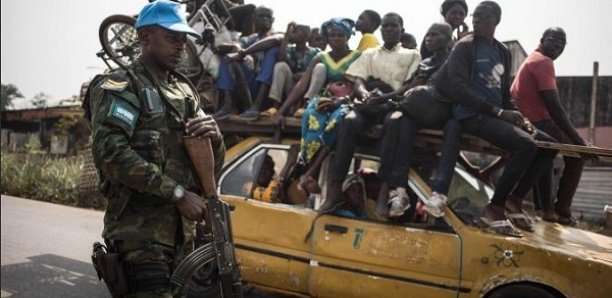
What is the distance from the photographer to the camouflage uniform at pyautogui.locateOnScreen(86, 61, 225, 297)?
2.01 m

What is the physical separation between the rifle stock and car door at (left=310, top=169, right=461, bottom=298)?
4.51 feet

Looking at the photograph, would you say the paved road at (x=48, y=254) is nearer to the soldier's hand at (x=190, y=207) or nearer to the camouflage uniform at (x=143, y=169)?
the camouflage uniform at (x=143, y=169)

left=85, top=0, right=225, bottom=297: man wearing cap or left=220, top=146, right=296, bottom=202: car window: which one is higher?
left=85, top=0, right=225, bottom=297: man wearing cap

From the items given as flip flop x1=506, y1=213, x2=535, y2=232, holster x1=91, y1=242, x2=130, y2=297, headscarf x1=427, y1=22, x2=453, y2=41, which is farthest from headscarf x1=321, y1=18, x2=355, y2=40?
holster x1=91, y1=242, x2=130, y2=297

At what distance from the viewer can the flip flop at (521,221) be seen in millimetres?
3514

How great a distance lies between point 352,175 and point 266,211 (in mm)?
752

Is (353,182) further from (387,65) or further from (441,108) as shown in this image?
(387,65)

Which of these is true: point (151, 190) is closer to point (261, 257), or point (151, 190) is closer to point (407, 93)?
point (261, 257)

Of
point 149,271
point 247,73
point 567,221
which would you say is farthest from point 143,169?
point 567,221

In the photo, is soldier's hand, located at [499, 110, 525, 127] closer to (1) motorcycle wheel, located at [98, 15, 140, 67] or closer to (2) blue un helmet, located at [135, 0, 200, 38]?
(2) blue un helmet, located at [135, 0, 200, 38]

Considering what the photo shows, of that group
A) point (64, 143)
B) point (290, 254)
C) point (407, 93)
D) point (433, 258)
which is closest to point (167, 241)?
point (290, 254)

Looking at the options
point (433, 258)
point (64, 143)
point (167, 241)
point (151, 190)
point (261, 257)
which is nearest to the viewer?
point (151, 190)

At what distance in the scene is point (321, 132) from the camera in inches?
154

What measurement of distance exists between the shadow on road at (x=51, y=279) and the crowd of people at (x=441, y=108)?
2.13 m
